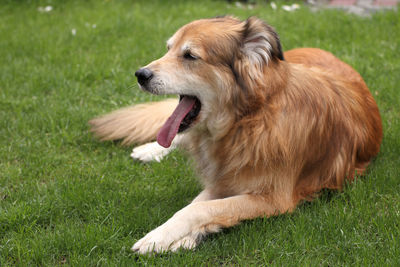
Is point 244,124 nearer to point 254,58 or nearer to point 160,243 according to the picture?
point 254,58

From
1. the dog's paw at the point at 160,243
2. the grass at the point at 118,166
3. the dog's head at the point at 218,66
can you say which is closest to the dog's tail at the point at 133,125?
the grass at the point at 118,166

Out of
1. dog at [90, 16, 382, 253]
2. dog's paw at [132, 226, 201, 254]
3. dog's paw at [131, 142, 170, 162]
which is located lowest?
dog's paw at [131, 142, 170, 162]

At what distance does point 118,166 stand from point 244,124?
4.72 feet

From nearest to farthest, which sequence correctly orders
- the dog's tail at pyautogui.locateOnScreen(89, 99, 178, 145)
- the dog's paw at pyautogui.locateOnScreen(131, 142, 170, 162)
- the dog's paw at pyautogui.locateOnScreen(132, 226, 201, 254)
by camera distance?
the dog's paw at pyautogui.locateOnScreen(132, 226, 201, 254) → the dog's paw at pyautogui.locateOnScreen(131, 142, 170, 162) → the dog's tail at pyautogui.locateOnScreen(89, 99, 178, 145)

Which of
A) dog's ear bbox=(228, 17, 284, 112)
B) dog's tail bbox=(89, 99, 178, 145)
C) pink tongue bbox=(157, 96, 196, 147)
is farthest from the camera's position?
dog's tail bbox=(89, 99, 178, 145)

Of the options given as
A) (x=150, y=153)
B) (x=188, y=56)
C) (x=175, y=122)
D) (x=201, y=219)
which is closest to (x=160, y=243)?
(x=201, y=219)

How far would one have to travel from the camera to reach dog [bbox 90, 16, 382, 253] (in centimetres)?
310

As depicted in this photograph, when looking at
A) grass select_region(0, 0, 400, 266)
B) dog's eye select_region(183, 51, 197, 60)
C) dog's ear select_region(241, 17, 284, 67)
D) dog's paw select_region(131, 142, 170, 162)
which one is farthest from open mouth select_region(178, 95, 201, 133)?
dog's paw select_region(131, 142, 170, 162)

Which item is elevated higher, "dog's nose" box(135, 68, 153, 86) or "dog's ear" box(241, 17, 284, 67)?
"dog's ear" box(241, 17, 284, 67)

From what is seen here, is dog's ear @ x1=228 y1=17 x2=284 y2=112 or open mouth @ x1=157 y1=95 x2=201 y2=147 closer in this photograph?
dog's ear @ x1=228 y1=17 x2=284 y2=112

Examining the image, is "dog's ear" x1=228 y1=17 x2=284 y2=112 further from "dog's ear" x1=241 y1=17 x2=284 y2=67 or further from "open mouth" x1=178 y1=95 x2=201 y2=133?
"open mouth" x1=178 y1=95 x2=201 y2=133

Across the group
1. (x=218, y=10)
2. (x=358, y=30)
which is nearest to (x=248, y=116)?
(x=358, y=30)

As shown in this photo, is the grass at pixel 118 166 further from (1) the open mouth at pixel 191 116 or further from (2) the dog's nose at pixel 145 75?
(2) the dog's nose at pixel 145 75

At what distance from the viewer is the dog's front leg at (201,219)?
2984 millimetres
